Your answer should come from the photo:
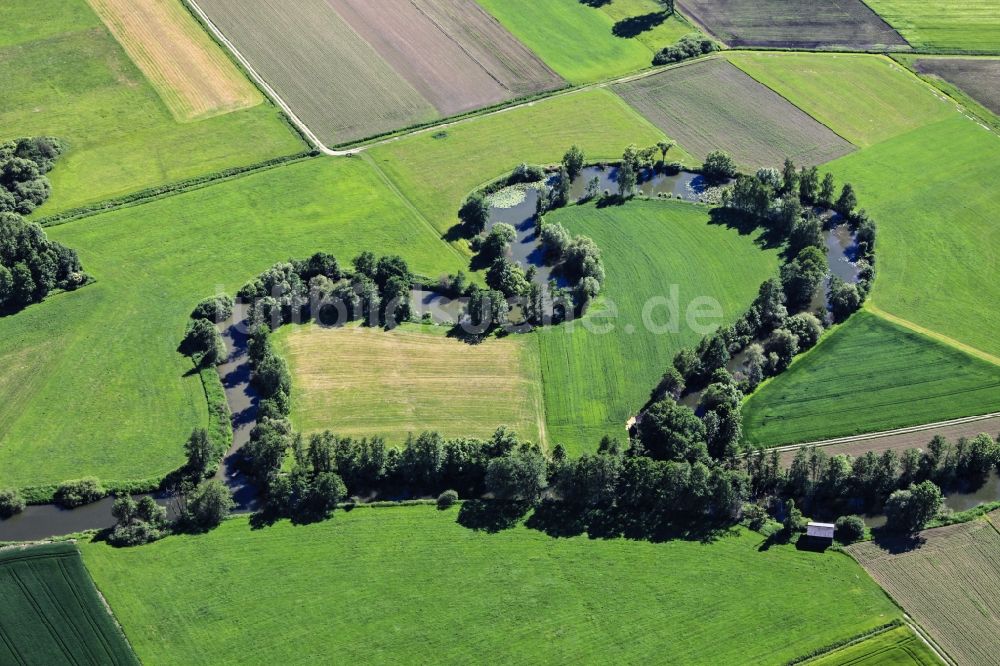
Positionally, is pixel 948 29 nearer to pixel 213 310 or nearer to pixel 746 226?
pixel 746 226

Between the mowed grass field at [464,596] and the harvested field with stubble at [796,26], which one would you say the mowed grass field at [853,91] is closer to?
the harvested field with stubble at [796,26]

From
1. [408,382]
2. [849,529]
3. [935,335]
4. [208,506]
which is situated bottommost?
[849,529]

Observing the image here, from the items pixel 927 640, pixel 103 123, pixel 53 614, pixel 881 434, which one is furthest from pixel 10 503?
pixel 881 434

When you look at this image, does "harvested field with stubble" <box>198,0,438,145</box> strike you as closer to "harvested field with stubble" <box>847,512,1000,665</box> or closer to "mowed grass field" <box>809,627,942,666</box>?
"harvested field with stubble" <box>847,512,1000,665</box>

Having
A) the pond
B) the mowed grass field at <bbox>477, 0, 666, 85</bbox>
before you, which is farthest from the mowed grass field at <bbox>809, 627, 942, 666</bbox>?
the mowed grass field at <bbox>477, 0, 666, 85</bbox>

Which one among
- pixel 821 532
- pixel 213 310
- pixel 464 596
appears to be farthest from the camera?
pixel 213 310

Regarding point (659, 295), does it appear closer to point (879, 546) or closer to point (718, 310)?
point (718, 310)
